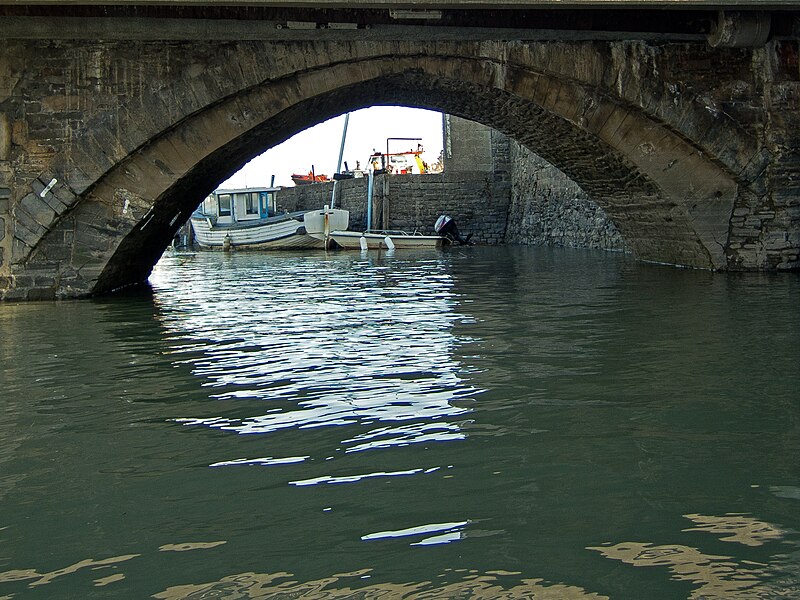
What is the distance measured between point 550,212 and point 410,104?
39.4ft

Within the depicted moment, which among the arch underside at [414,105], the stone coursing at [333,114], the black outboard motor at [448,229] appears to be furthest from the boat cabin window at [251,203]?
the stone coursing at [333,114]

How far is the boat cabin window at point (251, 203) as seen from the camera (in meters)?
29.7

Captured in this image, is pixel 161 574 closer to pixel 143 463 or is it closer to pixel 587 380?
pixel 143 463

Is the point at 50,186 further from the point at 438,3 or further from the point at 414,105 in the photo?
the point at 414,105

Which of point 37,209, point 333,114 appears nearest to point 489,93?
point 333,114

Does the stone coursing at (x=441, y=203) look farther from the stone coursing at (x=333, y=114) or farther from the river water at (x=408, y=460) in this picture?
the river water at (x=408, y=460)

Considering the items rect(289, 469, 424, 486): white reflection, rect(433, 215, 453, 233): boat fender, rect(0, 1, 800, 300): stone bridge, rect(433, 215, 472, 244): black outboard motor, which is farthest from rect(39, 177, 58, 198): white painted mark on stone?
rect(433, 215, 453, 233): boat fender

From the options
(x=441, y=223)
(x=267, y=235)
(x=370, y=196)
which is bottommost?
(x=267, y=235)

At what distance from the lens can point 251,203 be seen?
2973 cm

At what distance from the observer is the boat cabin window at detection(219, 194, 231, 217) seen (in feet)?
99.3

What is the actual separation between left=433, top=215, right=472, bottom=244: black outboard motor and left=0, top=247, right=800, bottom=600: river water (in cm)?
2045

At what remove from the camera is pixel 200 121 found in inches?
386

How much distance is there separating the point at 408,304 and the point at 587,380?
447 centimetres

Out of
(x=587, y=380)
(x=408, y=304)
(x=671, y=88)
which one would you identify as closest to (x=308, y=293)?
(x=408, y=304)
